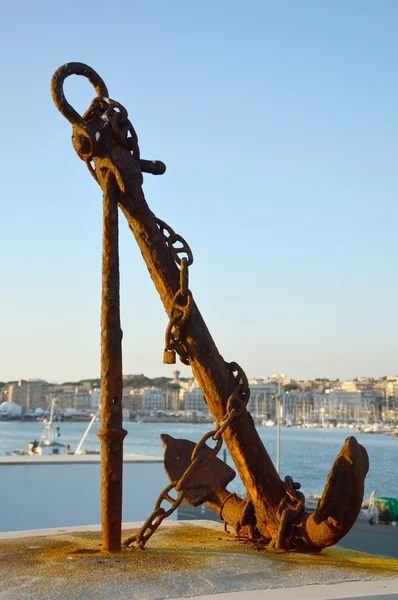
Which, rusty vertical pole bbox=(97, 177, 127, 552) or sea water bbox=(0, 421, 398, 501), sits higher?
rusty vertical pole bbox=(97, 177, 127, 552)

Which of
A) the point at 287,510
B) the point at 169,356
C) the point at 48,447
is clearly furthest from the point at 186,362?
the point at 48,447

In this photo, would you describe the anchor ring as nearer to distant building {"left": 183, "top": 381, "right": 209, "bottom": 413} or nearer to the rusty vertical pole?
the rusty vertical pole

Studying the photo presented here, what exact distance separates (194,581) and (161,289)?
80.9 inches

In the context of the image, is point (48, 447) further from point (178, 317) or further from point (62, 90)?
point (62, 90)

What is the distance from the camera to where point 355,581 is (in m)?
4.66

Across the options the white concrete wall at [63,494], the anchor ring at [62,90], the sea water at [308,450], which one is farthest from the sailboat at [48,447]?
the anchor ring at [62,90]

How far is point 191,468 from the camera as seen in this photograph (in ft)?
17.8

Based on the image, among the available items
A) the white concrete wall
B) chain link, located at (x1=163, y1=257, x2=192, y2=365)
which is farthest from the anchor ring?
the white concrete wall

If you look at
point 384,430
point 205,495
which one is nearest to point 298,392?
point 384,430

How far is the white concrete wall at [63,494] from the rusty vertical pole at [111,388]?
8.19 metres

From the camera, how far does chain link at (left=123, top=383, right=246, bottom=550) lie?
5.34 metres

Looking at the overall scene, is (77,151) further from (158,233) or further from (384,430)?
(384,430)

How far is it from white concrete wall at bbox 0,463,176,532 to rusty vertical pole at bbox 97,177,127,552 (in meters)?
8.19

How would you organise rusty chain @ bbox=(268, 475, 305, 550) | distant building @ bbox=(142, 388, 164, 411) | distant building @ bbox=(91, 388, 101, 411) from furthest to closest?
1. distant building @ bbox=(142, 388, 164, 411)
2. distant building @ bbox=(91, 388, 101, 411)
3. rusty chain @ bbox=(268, 475, 305, 550)
